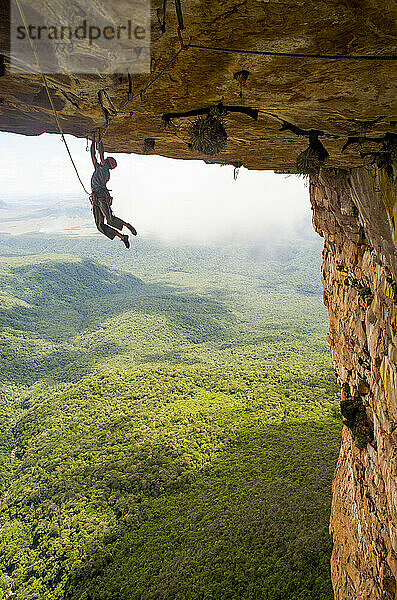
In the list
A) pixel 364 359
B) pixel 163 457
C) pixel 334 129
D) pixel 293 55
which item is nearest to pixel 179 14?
pixel 293 55

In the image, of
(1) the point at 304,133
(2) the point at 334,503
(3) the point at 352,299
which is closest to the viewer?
(1) the point at 304,133

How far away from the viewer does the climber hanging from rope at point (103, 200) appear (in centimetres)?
469

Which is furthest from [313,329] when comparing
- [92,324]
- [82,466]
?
[82,466]

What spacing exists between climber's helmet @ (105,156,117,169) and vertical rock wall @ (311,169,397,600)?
3.91 m

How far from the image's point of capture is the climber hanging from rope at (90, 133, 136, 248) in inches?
185

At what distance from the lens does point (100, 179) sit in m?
4.73

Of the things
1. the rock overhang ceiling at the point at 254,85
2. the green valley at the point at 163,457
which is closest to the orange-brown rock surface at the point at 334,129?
the rock overhang ceiling at the point at 254,85

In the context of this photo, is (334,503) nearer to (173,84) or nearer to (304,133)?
(304,133)

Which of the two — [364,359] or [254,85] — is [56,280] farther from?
[254,85]

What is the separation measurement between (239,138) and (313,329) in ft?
248

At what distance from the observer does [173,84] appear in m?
3.47

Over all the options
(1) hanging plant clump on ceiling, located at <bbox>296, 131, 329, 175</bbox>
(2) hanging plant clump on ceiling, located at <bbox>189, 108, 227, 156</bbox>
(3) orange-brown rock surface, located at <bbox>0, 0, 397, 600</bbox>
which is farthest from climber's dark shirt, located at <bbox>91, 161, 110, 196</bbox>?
(1) hanging plant clump on ceiling, located at <bbox>296, 131, 329, 175</bbox>

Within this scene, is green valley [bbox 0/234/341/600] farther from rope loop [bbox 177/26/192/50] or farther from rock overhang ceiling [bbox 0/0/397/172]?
rope loop [bbox 177/26/192/50]

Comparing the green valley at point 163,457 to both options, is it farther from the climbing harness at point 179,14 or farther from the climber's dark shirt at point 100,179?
the climbing harness at point 179,14
